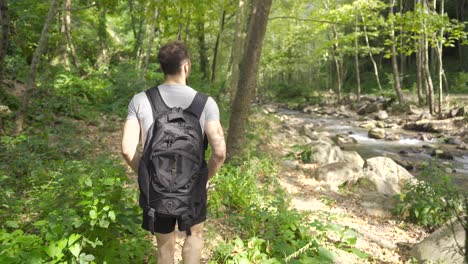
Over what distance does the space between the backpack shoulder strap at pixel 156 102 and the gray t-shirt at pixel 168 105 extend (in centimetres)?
2

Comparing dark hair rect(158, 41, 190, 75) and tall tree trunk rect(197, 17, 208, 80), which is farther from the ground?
tall tree trunk rect(197, 17, 208, 80)

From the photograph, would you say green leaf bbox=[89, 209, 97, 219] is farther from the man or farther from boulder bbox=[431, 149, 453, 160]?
boulder bbox=[431, 149, 453, 160]

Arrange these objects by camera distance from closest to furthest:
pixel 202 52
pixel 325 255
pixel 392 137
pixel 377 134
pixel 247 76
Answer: pixel 325 255 < pixel 247 76 < pixel 392 137 < pixel 377 134 < pixel 202 52

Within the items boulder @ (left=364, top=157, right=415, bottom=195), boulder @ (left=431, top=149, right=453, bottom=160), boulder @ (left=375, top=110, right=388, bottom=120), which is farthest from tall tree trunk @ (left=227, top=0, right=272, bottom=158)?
boulder @ (left=375, top=110, right=388, bottom=120)

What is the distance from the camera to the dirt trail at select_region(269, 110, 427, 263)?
465 cm

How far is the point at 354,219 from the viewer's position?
5.82 meters

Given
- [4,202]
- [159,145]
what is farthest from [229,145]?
[159,145]

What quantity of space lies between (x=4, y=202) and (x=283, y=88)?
34.6 meters

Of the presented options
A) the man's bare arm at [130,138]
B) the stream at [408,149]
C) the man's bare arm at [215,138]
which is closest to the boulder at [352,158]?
the stream at [408,149]

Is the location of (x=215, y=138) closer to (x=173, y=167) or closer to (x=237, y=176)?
(x=173, y=167)

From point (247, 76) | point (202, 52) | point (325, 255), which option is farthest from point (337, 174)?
point (202, 52)

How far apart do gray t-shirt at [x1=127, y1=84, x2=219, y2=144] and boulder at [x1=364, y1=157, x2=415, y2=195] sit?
5.75 meters

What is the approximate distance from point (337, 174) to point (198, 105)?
19.5ft

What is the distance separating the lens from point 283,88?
3694 cm
